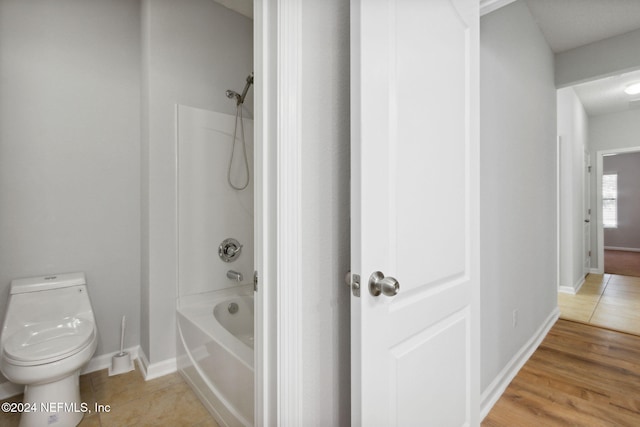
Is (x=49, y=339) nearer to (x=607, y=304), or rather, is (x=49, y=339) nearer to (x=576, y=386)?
(x=576, y=386)

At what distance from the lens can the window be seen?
7203 millimetres

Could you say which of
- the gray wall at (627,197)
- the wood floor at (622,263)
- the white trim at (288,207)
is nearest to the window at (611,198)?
the gray wall at (627,197)

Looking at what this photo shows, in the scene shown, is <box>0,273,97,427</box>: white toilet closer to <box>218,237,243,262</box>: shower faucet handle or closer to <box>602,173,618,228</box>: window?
<box>218,237,243,262</box>: shower faucet handle

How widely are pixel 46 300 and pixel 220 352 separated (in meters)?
1.17

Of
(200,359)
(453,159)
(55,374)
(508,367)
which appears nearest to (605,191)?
(508,367)

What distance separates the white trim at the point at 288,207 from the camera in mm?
804

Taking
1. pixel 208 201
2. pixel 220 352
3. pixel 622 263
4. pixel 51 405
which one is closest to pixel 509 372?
pixel 220 352

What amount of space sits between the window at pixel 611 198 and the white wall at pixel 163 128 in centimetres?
923

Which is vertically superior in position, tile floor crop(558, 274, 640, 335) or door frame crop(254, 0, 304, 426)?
door frame crop(254, 0, 304, 426)

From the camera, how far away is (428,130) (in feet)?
3.29

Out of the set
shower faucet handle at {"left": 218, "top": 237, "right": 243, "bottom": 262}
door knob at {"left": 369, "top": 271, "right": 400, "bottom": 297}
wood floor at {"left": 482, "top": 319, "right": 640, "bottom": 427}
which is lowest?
wood floor at {"left": 482, "top": 319, "right": 640, "bottom": 427}

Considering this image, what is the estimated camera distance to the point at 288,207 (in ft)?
2.65

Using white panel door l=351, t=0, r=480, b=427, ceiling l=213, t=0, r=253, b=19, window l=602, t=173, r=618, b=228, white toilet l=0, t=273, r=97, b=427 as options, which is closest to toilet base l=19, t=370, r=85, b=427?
white toilet l=0, t=273, r=97, b=427

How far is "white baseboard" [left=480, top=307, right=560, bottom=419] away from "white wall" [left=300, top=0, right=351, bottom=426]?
41.0 inches
